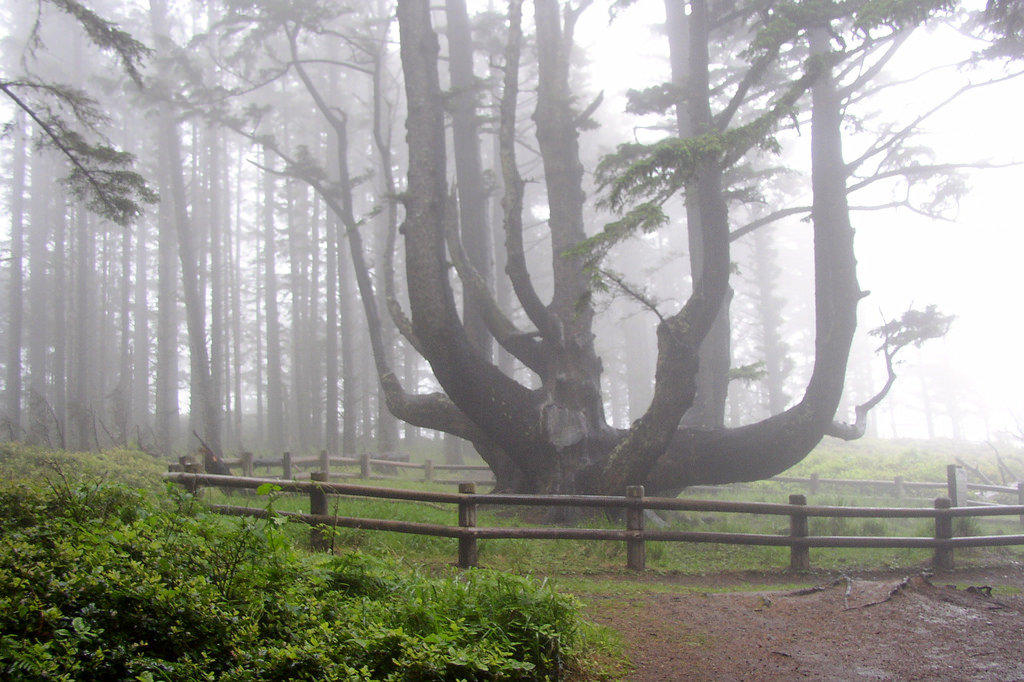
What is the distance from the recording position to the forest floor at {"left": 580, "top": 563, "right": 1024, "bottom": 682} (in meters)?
5.36

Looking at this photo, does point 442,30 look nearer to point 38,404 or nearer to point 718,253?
point 718,253

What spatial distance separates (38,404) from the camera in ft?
76.1

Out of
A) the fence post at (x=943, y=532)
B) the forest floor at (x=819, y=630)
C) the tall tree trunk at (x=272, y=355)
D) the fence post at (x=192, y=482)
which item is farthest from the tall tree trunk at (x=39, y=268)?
the fence post at (x=943, y=532)

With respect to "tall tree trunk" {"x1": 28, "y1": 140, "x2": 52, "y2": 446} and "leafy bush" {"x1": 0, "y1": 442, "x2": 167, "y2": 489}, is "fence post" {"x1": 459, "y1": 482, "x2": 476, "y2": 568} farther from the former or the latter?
"tall tree trunk" {"x1": 28, "y1": 140, "x2": 52, "y2": 446}

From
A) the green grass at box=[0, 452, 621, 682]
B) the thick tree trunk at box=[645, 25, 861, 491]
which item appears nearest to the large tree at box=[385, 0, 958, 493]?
the thick tree trunk at box=[645, 25, 861, 491]

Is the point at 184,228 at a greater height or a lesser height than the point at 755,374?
greater

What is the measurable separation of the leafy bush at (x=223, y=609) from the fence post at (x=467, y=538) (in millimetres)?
2779

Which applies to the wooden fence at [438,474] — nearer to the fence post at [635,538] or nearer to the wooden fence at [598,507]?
the wooden fence at [598,507]

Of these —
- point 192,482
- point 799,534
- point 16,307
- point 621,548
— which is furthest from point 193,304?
point 799,534

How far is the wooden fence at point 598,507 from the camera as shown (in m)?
8.20

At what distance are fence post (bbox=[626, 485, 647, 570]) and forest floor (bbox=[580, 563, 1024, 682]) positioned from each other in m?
0.31

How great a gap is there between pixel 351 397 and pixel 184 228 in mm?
8226

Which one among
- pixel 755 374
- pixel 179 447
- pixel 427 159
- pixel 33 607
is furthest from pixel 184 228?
pixel 33 607

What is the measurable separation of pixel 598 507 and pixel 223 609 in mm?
5973
